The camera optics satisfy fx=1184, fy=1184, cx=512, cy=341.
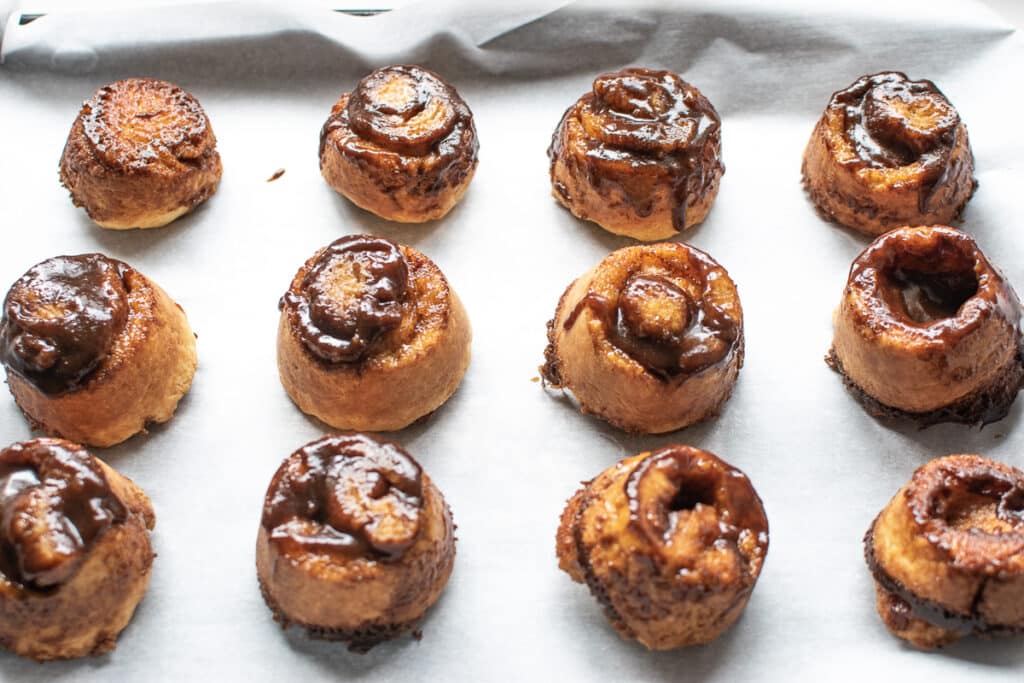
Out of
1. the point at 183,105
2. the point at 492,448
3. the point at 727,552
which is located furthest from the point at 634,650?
the point at 183,105

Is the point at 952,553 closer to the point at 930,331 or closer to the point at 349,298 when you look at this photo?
the point at 930,331

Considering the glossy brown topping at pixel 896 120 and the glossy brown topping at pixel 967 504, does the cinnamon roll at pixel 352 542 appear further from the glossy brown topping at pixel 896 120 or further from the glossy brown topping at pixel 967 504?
the glossy brown topping at pixel 896 120

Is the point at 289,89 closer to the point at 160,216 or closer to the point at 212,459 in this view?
the point at 160,216

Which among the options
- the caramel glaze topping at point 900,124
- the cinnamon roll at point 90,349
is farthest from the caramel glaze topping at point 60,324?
the caramel glaze topping at point 900,124

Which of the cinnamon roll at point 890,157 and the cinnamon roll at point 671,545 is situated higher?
the cinnamon roll at point 890,157

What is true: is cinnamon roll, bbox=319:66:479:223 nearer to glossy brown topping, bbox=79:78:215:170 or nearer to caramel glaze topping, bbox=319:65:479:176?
caramel glaze topping, bbox=319:65:479:176

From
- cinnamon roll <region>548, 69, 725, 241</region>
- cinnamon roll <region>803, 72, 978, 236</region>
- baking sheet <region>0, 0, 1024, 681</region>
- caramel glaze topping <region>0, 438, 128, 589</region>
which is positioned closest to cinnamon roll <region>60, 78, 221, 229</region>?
baking sheet <region>0, 0, 1024, 681</region>
